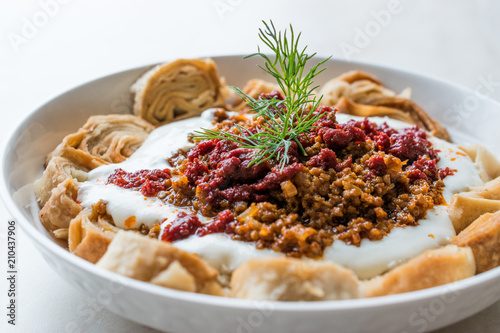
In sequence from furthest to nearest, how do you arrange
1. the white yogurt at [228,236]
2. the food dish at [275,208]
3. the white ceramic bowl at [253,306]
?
the white yogurt at [228,236]
the food dish at [275,208]
the white ceramic bowl at [253,306]

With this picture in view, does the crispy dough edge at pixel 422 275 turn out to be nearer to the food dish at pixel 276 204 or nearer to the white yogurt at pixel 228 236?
the food dish at pixel 276 204

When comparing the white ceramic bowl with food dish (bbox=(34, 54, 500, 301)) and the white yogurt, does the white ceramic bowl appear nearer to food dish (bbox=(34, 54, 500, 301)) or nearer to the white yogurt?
food dish (bbox=(34, 54, 500, 301))

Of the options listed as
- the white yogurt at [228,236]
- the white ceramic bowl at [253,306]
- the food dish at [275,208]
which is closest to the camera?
the white ceramic bowl at [253,306]

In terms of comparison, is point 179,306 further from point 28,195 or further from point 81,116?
point 81,116

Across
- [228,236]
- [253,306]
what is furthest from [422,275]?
[228,236]

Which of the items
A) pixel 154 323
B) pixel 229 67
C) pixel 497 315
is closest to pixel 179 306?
pixel 154 323

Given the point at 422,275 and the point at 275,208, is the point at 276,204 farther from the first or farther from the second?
the point at 422,275

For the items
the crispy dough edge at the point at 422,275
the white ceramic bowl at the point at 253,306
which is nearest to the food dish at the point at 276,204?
the crispy dough edge at the point at 422,275

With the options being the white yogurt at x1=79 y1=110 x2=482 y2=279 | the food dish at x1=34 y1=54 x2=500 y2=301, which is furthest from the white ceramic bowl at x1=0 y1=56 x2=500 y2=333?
the white yogurt at x1=79 y1=110 x2=482 y2=279

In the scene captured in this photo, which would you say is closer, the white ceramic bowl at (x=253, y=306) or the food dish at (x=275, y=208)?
the white ceramic bowl at (x=253, y=306)
